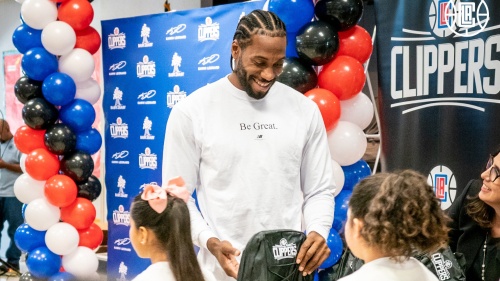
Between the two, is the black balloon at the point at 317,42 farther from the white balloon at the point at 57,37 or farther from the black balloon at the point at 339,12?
the white balloon at the point at 57,37

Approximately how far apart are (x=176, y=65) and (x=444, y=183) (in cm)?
220

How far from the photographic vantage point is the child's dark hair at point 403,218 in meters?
1.72

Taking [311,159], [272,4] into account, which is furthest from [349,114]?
[311,159]

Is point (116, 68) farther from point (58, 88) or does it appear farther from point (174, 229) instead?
point (174, 229)

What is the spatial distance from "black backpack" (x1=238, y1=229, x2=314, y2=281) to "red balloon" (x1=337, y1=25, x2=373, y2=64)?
2.04 m

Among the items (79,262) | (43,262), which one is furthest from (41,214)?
(79,262)

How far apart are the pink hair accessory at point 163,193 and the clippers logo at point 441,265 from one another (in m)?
1.04

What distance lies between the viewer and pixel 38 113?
4.69m

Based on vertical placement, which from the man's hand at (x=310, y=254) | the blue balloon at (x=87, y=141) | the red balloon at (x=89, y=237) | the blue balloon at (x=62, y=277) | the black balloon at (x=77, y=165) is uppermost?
the blue balloon at (x=87, y=141)

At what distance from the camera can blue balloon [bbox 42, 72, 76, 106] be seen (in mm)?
4691

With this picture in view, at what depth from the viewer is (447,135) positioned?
4.12 meters

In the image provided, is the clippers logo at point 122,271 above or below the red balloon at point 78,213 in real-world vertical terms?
below

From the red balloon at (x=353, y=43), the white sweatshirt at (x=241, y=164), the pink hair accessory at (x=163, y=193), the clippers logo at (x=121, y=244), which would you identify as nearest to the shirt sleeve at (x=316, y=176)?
the white sweatshirt at (x=241, y=164)

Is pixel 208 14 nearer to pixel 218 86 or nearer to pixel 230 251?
pixel 218 86
